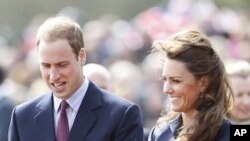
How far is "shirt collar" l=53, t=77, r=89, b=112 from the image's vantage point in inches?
254

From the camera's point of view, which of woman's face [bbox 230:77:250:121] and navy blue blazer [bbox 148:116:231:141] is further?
woman's face [bbox 230:77:250:121]

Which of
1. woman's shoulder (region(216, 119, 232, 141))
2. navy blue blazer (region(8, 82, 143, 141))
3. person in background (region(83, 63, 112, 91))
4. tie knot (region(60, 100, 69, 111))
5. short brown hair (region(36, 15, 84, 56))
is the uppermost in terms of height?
short brown hair (region(36, 15, 84, 56))

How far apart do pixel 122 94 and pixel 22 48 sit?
455 centimetres

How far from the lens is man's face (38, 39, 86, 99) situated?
629 centimetres

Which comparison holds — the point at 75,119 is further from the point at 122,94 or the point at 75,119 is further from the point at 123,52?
the point at 123,52

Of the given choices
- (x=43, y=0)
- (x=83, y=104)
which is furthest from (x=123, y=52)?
(x=83, y=104)

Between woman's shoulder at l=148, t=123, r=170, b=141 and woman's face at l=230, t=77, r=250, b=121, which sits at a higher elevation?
woman's face at l=230, t=77, r=250, b=121

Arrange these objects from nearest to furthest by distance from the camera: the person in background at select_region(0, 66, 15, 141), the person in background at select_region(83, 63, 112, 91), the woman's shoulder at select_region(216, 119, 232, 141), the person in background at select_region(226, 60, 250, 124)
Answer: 1. the woman's shoulder at select_region(216, 119, 232, 141)
2. the person in background at select_region(226, 60, 250, 124)
3. the person in background at select_region(83, 63, 112, 91)
4. the person in background at select_region(0, 66, 15, 141)

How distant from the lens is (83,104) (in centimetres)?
650

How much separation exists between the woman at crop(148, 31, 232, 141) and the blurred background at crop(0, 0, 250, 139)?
4.96 m

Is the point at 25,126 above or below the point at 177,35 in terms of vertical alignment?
below

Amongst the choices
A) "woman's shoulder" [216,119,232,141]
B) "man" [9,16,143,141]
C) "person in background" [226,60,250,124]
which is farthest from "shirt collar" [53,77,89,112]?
"person in background" [226,60,250,124]

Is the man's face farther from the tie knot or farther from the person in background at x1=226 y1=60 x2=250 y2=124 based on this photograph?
the person in background at x1=226 y1=60 x2=250 y2=124

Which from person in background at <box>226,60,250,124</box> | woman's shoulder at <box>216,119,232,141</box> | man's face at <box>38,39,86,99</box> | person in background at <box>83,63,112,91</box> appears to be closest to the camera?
woman's shoulder at <box>216,119,232,141</box>
